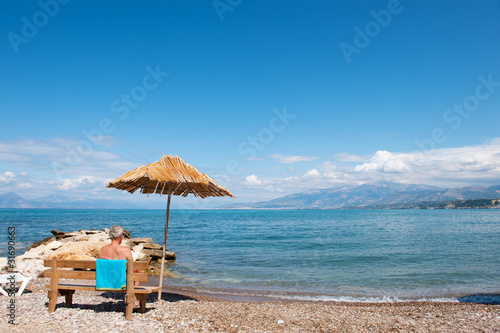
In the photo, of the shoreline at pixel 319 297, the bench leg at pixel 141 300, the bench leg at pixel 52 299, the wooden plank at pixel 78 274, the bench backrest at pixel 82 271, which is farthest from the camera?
the shoreline at pixel 319 297

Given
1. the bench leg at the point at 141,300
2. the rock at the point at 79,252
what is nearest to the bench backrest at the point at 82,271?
the bench leg at the point at 141,300

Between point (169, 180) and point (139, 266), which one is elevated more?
point (169, 180)

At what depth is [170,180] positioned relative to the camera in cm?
809

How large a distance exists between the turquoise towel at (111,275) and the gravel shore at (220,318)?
74cm

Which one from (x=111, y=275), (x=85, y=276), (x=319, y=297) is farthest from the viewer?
(x=319, y=297)

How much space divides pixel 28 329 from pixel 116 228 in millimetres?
2423

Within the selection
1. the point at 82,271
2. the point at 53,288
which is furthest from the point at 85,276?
the point at 53,288

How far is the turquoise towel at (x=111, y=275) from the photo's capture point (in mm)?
6871

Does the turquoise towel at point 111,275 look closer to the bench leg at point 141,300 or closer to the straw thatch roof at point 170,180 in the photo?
the bench leg at point 141,300

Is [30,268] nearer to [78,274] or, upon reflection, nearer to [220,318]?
[78,274]

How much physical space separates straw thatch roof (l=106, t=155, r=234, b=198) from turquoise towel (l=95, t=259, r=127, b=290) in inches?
79.3

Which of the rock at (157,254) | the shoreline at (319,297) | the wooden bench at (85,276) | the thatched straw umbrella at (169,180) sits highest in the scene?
the thatched straw umbrella at (169,180)

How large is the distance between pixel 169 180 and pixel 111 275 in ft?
8.22

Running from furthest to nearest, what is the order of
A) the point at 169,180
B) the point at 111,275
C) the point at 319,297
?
the point at 319,297 < the point at 169,180 < the point at 111,275
